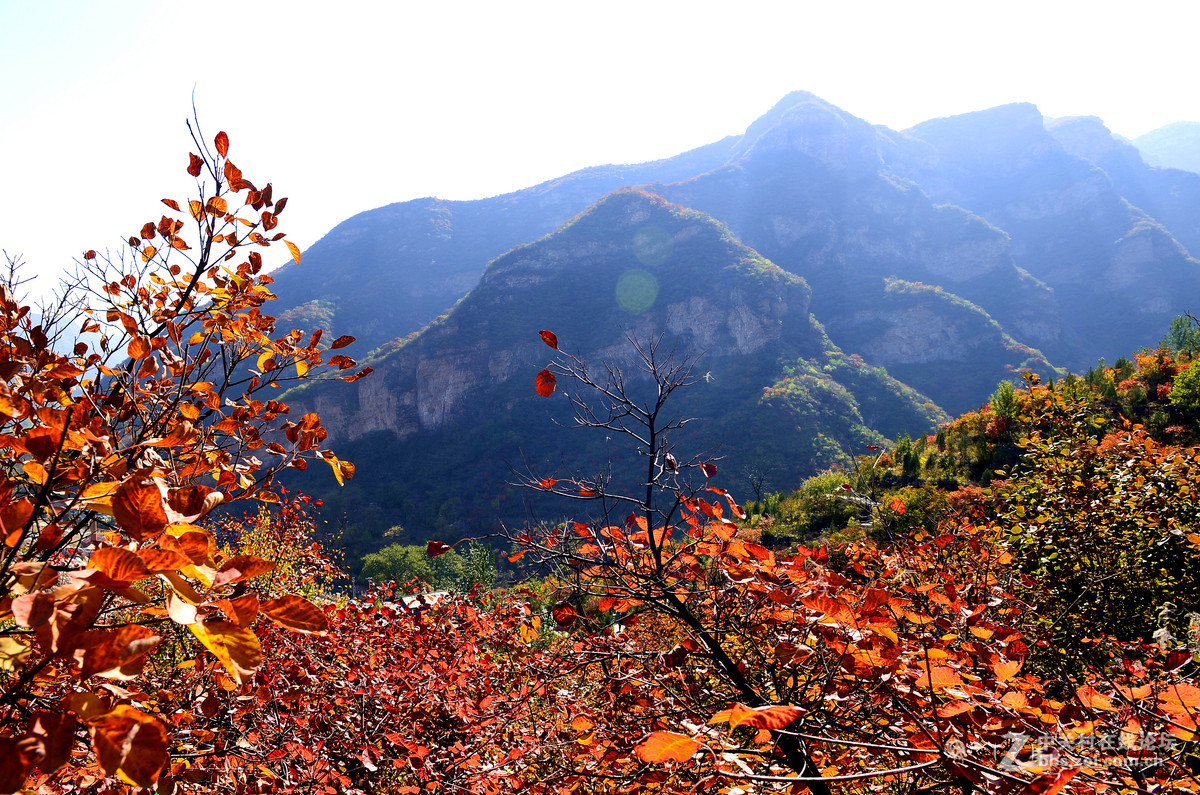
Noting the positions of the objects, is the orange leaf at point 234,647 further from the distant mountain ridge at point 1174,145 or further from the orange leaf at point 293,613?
the distant mountain ridge at point 1174,145

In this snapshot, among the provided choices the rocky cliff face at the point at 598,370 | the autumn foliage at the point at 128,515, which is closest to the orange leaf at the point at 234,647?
the autumn foliage at the point at 128,515

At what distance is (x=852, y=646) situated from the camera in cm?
140

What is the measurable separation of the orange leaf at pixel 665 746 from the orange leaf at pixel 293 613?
1.53 ft

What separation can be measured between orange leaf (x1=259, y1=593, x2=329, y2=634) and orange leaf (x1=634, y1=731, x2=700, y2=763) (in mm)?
465

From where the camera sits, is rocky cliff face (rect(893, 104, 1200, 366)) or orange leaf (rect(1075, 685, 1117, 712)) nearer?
orange leaf (rect(1075, 685, 1117, 712))

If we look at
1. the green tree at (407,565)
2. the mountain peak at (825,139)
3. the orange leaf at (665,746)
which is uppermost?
the mountain peak at (825,139)

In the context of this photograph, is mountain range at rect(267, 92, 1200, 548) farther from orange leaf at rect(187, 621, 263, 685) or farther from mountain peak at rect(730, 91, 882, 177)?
orange leaf at rect(187, 621, 263, 685)

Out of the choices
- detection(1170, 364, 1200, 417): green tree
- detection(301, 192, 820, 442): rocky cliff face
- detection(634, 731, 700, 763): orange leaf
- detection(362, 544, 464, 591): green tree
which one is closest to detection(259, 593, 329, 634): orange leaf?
detection(634, 731, 700, 763): orange leaf

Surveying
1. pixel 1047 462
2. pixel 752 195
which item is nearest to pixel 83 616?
pixel 1047 462

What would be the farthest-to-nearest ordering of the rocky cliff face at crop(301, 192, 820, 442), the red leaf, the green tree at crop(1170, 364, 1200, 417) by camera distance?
the rocky cliff face at crop(301, 192, 820, 442)
the green tree at crop(1170, 364, 1200, 417)
the red leaf

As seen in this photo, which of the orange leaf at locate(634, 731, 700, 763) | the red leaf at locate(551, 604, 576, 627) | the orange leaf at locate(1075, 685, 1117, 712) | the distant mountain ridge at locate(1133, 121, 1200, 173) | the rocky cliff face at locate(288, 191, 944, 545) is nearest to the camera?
the orange leaf at locate(634, 731, 700, 763)

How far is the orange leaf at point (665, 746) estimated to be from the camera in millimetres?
749

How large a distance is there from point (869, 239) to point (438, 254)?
77.9 m

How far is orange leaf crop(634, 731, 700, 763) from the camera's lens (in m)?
0.75
